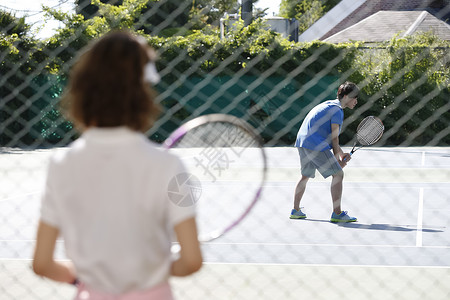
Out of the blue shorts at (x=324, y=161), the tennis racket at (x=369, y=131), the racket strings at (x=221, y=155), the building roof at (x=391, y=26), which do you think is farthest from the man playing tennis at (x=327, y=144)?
the building roof at (x=391, y=26)

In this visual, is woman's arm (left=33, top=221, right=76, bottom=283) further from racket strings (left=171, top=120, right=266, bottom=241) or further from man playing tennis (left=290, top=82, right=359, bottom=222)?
man playing tennis (left=290, top=82, right=359, bottom=222)

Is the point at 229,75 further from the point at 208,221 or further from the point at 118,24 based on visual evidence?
the point at 208,221

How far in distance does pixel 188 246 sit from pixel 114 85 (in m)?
0.32

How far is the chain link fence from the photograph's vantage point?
4445 millimetres

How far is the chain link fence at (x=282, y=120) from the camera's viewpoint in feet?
14.6

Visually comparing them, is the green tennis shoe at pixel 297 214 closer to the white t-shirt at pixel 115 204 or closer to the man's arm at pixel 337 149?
the man's arm at pixel 337 149

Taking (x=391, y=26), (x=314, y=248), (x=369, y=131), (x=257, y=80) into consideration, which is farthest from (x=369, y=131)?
(x=391, y=26)

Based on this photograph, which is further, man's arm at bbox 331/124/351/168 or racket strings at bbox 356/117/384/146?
racket strings at bbox 356/117/384/146

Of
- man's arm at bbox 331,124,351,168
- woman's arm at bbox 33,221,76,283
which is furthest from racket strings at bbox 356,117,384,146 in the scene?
woman's arm at bbox 33,221,76,283

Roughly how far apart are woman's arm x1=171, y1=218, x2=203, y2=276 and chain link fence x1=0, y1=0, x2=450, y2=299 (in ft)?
8.41

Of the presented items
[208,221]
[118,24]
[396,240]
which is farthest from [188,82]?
[208,221]

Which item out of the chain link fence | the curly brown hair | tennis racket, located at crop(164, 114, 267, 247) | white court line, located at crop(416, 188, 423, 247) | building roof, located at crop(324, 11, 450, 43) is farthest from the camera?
building roof, located at crop(324, 11, 450, 43)

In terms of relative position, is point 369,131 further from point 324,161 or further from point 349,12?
point 349,12

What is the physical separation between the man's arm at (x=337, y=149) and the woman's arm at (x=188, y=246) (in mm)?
3902
